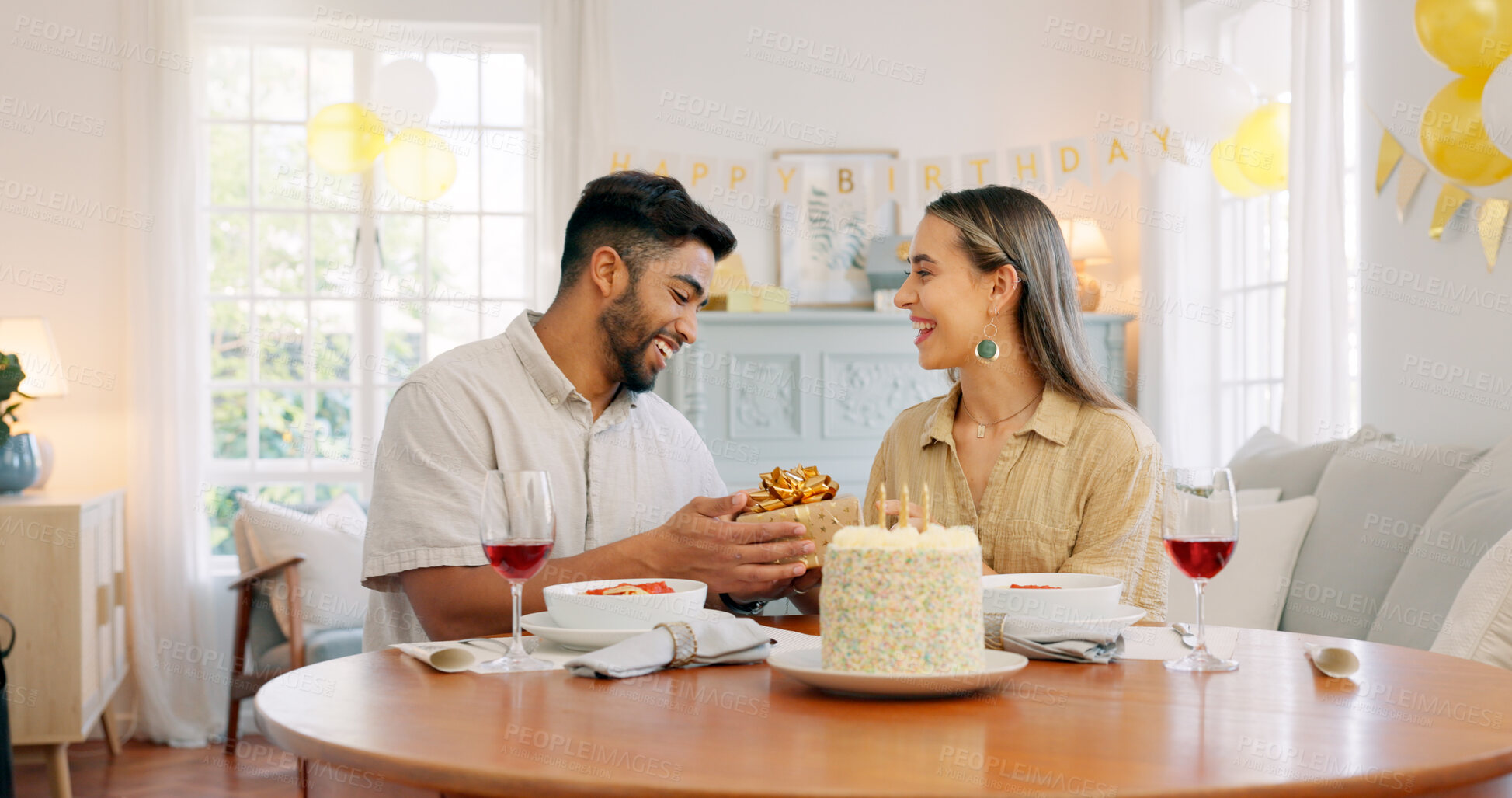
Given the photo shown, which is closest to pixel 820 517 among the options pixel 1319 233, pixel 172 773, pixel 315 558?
pixel 1319 233

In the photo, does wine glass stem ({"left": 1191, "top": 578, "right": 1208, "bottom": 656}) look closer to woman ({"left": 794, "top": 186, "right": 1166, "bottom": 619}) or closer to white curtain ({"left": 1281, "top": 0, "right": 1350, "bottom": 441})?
woman ({"left": 794, "top": 186, "right": 1166, "bottom": 619})

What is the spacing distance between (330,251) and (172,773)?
2115 millimetres

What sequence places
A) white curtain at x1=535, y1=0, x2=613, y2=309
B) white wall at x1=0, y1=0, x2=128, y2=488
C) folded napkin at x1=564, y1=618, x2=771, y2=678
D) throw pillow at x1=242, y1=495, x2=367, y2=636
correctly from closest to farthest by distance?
folded napkin at x1=564, y1=618, x2=771, y2=678
throw pillow at x1=242, y1=495, x2=367, y2=636
white wall at x1=0, y1=0, x2=128, y2=488
white curtain at x1=535, y1=0, x2=613, y2=309

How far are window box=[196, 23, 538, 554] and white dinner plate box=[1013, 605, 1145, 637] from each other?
4146mm

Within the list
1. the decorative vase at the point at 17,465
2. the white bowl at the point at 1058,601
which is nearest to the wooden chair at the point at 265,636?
the decorative vase at the point at 17,465

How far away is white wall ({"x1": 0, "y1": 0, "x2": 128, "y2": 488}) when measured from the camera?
4707 mm

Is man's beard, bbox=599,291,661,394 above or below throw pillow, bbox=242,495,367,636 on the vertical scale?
above

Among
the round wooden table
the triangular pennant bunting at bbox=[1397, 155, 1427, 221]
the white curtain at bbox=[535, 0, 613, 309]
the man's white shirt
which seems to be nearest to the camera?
the round wooden table

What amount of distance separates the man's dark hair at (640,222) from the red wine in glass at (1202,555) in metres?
1.06

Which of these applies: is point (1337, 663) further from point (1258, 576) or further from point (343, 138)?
point (343, 138)

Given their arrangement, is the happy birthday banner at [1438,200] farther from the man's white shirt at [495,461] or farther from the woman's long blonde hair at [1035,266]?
the man's white shirt at [495,461]

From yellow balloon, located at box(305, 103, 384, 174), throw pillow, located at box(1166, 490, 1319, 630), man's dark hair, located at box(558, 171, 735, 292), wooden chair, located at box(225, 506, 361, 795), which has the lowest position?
wooden chair, located at box(225, 506, 361, 795)

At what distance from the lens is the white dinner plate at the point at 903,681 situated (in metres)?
0.97

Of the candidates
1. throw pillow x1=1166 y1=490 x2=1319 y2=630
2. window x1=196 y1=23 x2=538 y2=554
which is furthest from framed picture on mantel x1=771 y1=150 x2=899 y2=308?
throw pillow x1=1166 y1=490 x2=1319 y2=630
